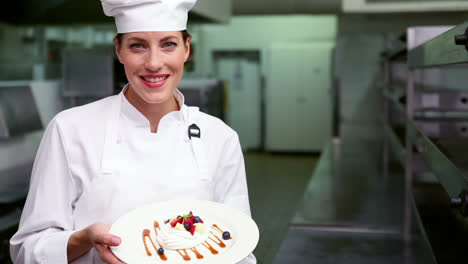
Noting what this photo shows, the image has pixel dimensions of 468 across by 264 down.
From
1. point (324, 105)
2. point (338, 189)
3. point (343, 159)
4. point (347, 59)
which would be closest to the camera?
point (338, 189)

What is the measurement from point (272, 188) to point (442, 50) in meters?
4.14

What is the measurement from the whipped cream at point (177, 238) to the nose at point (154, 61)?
0.31 meters

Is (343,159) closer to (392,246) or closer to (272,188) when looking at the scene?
(272,188)

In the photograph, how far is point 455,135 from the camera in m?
1.63

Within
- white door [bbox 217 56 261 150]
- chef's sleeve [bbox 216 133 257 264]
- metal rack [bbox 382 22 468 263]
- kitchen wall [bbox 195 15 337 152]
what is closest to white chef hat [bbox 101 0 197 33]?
chef's sleeve [bbox 216 133 257 264]

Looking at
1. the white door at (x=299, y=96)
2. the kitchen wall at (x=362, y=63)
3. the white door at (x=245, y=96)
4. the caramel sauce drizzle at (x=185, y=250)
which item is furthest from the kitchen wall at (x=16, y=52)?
the caramel sauce drizzle at (x=185, y=250)

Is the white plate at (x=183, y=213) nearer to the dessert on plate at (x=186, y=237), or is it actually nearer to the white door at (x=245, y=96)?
the dessert on plate at (x=186, y=237)

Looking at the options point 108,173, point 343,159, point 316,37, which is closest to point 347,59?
point 343,159

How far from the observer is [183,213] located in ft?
3.34

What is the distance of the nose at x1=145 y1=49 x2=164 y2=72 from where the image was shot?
3.14ft

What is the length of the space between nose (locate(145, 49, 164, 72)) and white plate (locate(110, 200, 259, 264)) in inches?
11.0

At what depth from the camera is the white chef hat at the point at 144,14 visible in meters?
0.98

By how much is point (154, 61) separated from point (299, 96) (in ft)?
22.1

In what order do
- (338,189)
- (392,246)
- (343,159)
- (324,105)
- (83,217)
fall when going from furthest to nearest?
(324,105)
(343,159)
(338,189)
(392,246)
(83,217)
